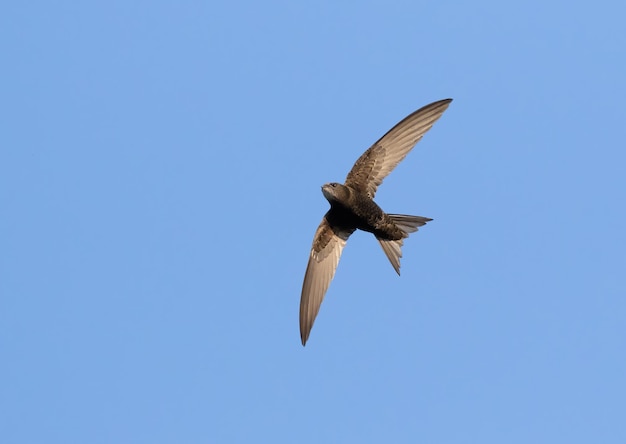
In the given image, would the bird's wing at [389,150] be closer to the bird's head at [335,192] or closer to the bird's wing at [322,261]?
the bird's head at [335,192]

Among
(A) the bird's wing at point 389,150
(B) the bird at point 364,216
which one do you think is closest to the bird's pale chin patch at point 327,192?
(B) the bird at point 364,216

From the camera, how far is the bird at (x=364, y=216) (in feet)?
31.9

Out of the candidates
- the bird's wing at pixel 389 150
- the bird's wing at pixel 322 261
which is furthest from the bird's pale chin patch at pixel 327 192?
the bird's wing at pixel 322 261

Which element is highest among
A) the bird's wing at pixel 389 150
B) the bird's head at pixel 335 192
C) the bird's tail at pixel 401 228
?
the bird's wing at pixel 389 150

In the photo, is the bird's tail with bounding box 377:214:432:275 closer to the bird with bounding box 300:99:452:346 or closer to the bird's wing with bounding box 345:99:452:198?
the bird with bounding box 300:99:452:346

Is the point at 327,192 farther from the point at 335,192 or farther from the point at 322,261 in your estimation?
the point at 322,261

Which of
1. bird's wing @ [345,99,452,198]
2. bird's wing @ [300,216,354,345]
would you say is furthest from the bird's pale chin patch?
bird's wing @ [300,216,354,345]

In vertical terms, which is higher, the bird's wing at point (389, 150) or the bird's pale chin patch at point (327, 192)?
the bird's wing at point (389, 150)

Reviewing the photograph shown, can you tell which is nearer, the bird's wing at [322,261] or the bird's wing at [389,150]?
the bird's wing at [389,150]

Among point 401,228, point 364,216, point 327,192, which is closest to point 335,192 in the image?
point 327,192

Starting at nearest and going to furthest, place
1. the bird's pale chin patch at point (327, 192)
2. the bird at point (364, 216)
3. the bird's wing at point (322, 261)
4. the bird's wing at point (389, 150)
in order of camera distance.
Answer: the bird's pale chin patch at point (327, 192), the bird at point (364, 216), the bird's wing at point (389, 150), the bird's wing at point (322, 261)

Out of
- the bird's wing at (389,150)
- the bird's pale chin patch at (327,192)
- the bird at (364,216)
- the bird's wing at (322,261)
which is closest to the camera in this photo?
the bird's pale chin patch at (327,192)

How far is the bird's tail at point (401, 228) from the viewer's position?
9.73 metres

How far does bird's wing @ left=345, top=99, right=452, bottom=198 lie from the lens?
9977 mm
